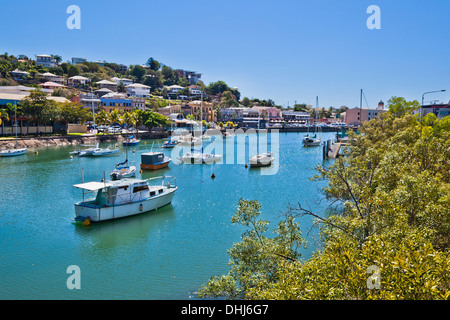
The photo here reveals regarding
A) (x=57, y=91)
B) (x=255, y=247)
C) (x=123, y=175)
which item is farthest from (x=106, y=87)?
(x=255, y=247)

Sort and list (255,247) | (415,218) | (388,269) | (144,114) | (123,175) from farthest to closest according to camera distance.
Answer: (144,114) < (123,175) < (255,247) < (415,218) < (388,269)

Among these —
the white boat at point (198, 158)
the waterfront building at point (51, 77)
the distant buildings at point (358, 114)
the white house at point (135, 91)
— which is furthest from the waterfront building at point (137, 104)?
the distant buildings at point (358, 114)

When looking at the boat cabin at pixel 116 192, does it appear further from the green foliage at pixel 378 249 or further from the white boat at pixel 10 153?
the white boat at pixel 10 153

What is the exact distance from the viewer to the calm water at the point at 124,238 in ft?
57.0

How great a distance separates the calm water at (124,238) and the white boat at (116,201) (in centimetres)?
71

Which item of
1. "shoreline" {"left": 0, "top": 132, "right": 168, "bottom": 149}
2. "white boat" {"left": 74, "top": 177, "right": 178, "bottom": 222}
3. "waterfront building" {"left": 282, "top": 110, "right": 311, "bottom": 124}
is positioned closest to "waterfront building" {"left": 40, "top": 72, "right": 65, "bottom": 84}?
"shoreline" {"left": 0, "top": 132, "right": 168, "bottom": 149}

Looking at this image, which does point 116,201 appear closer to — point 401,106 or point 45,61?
point 401,106

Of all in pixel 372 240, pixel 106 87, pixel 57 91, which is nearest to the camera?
pixel 372 240

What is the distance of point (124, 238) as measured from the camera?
2361 cm

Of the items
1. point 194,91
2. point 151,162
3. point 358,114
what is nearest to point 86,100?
point 151,162
